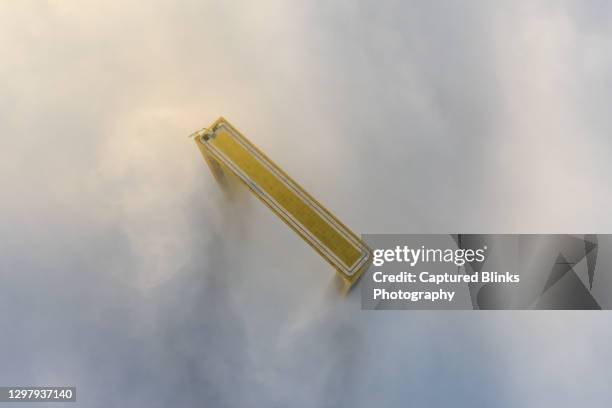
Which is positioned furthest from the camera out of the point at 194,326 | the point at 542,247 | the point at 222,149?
the point at 542,247

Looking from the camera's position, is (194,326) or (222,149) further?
(194,326)

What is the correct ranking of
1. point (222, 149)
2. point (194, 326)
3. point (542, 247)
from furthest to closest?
point (542, 247)
point (194, 326)
point (222, 149)

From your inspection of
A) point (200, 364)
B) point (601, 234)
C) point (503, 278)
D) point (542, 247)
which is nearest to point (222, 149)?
point (200, 364)

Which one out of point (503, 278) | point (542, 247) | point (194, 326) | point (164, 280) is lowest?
point (194, 326)

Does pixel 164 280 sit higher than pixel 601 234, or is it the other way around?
pixel 601 234

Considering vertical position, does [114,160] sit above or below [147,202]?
above

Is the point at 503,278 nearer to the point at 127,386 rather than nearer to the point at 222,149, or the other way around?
the point at 222,149

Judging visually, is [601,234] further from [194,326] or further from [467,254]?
[194,326]

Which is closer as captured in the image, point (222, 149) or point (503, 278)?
point (222, 149)

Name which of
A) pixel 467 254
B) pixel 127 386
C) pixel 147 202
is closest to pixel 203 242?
pixel 147 202
